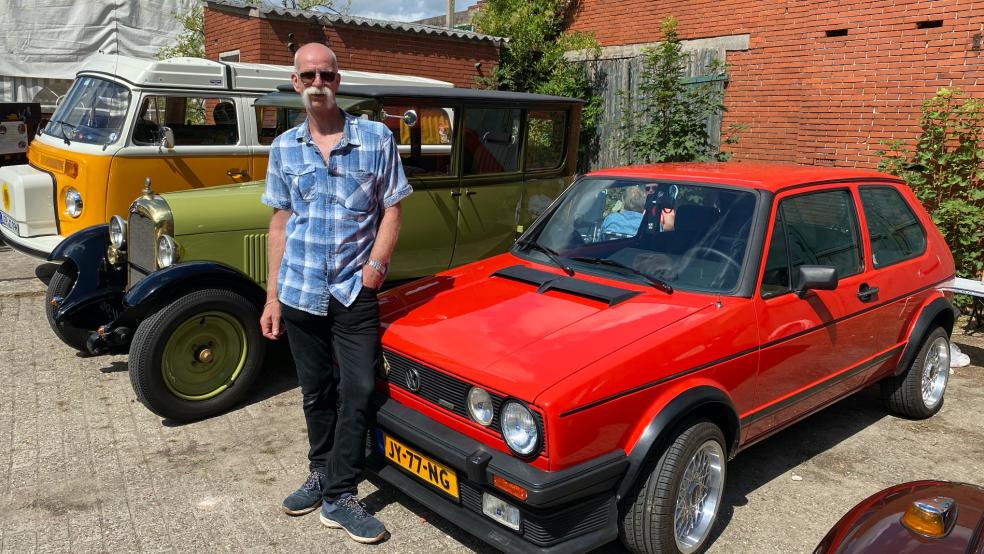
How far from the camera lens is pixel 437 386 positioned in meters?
3.29

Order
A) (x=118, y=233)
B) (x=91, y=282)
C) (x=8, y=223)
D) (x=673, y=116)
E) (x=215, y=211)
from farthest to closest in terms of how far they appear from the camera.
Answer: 1. (x=673, y=116)
2. (x=8, y=223)
3. (x=91, y=282)
4. (x=118, y=233)
5. (x=215, y=211)

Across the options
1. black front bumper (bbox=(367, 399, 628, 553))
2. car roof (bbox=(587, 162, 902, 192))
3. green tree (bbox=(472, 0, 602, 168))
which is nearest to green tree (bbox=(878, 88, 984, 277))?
car roof (bbox=(587, 162, 902, 192))

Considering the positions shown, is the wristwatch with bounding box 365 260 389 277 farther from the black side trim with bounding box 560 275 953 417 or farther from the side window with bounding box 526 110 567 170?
the side window with bounding box 526 110 567 170

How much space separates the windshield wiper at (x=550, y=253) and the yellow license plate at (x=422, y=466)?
128 cm

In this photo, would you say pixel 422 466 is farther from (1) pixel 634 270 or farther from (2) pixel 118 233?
(2) pixel 118 233

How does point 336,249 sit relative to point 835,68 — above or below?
below

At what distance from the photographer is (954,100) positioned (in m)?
7.64

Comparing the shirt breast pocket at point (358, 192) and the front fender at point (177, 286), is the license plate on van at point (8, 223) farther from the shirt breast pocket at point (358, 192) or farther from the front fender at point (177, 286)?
the shirt breast pocket at point (358, 192)

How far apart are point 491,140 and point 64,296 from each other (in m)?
3.43

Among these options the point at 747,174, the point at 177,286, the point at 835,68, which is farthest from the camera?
the point at 835,68

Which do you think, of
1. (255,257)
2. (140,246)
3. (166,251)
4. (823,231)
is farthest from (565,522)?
(140,246)

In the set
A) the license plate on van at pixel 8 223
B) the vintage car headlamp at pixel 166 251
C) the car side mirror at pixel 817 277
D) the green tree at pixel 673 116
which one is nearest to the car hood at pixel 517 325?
the car side mirror at pixel 817 277

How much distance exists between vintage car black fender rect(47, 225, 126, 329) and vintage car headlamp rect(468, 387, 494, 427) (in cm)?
357

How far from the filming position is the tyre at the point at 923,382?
495cm
